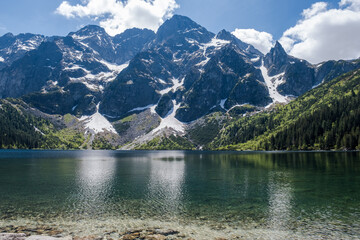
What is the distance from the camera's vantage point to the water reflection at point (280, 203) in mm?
30922

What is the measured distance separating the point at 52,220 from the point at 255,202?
32.5 metres


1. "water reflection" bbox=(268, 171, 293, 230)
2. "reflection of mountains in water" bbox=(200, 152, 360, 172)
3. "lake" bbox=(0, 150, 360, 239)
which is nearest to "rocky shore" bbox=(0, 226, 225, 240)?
"lake" bbox=(0, 150, 360, 239)

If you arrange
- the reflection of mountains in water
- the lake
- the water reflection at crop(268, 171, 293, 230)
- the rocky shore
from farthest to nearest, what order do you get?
the reflection of mountains in water
the water reflection at crop(268, 171, 293, 230)
the lake
the rocky shore

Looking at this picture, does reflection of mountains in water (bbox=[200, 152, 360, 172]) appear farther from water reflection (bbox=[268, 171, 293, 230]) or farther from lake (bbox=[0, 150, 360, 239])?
water reflection (bbox=[268, 171, 293, 230])

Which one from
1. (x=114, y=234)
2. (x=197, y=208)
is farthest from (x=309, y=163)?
(x=114, y=234)

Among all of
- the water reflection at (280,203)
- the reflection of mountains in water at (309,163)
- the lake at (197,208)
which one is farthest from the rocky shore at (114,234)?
the reflection of mountains in water at (309,163)

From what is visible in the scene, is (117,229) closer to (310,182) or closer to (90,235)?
(90,235)

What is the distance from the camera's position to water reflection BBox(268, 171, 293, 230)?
101 ft

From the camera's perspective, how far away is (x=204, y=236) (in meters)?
26.6

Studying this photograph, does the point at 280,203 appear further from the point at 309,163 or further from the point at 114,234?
the point at 309,163

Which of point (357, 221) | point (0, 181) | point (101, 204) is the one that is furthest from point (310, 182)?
point (0, 181)

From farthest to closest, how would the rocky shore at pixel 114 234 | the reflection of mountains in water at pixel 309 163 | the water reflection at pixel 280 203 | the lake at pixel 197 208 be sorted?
1. the reflection of mountains in water at pixel 309 163
2. the water reflection at pixel 280 203
3. the lake at pixel 197 208
4. the rocky shore at pixel 114 234

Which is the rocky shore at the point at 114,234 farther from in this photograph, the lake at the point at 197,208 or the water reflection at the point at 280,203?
the water reflection at the point at 280,203

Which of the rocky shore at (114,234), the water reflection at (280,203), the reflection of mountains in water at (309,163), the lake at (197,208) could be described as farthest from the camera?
the reflection of mountains in water at (309,163)
